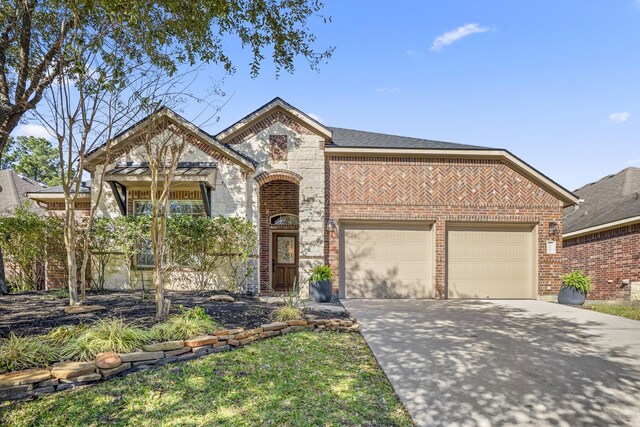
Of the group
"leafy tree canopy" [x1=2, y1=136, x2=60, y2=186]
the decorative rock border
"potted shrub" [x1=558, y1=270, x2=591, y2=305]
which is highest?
"leafy tree canopy" [x1=2, y1=136, x2=60, y2=186]

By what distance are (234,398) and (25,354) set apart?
8.01ft

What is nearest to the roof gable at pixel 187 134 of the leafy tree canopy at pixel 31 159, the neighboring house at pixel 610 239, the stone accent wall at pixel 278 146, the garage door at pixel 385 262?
the stone accent wall at pixel 278 146

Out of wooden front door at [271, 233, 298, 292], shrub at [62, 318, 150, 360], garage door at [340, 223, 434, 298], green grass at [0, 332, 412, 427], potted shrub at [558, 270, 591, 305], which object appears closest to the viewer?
green grass at [0, 332, 412, 427]

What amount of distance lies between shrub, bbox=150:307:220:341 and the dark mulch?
16.4 inches

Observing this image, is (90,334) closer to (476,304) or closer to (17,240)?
(17,240)

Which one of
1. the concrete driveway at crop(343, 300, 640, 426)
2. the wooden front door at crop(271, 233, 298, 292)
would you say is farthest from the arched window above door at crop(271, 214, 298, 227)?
the concrete driveway at crop(343, 300, 640, 426)

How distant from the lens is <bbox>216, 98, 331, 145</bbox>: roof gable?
10820 mm

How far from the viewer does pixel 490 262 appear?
437 inches

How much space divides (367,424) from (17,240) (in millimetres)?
11242

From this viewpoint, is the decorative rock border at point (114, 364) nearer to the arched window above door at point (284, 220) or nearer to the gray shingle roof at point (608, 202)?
the arched window above door at point (284, 220)

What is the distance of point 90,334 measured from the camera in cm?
429

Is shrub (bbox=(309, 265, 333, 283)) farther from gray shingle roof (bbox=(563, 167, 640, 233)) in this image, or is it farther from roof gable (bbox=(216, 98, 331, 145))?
gray shingle roof (bbox=(563, 167, 640, 233))

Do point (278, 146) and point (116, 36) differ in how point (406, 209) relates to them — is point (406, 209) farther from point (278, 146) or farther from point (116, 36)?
point (116, 36)

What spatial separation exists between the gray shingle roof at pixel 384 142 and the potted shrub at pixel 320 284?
401 centimetres
